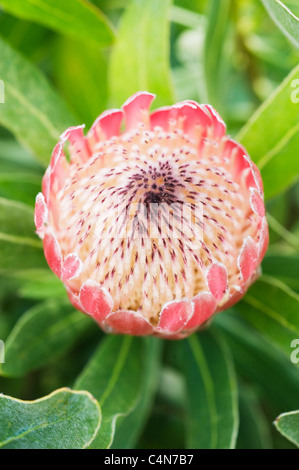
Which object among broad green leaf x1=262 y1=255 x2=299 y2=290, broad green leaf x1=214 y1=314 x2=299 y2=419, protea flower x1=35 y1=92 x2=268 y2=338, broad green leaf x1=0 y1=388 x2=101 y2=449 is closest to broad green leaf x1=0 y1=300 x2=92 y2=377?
broad green leaf x1=0 y1=388 x2=101 y2=449

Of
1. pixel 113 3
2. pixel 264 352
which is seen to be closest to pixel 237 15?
pixel 113 3

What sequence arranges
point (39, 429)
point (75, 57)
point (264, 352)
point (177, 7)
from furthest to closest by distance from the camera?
point (177, 7), point (75, 57), point (264, 352), point (39, 429)

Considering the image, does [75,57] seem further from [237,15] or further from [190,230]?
[190,230]

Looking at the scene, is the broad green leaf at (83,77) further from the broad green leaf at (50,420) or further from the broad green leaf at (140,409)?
the broad green leaf at (50,420)

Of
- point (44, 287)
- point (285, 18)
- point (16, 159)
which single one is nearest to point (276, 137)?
point (285, 18)

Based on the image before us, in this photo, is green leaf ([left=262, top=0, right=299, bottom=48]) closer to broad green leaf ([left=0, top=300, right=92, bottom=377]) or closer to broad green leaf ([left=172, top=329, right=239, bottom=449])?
broad green leaf ([left=172, top=329, right=239, bottom=449])

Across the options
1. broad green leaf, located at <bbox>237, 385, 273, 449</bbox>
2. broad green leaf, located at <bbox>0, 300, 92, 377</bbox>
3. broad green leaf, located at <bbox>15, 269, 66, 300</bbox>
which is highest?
broad green leaf, located at <bbox>15, 269, 66, 300</bbox>
